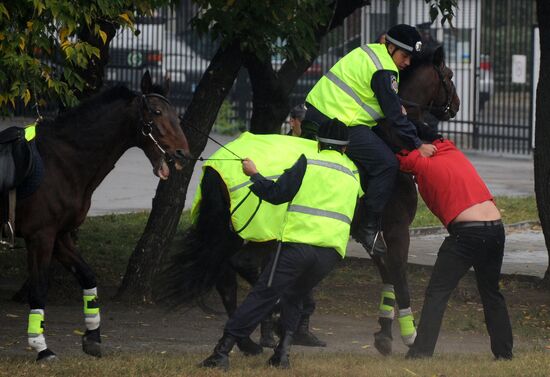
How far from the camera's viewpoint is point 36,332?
332 inches

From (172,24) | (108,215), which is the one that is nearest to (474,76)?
(172,24)

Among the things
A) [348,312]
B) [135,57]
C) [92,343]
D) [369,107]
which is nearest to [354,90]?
[369,107]

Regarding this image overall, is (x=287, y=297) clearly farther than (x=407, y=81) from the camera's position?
No

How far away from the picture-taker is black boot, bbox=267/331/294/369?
812 cm

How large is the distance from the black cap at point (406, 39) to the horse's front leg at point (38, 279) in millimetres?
2789

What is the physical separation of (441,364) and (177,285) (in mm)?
1970

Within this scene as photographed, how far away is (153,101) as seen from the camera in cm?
862

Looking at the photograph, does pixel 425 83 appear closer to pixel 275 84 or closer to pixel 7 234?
pixel 275 84

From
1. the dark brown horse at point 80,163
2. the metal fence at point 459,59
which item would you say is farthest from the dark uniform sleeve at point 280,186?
the metal fence at point 459,59

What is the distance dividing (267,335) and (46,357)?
180 centimetres

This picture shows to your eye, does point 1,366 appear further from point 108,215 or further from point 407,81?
point 108,215

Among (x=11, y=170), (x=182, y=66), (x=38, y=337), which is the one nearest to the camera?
(x=11, y=170)

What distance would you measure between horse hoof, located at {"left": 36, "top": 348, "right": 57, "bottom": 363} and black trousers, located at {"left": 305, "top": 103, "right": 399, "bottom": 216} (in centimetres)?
248

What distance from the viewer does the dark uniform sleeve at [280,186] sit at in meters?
7.89
